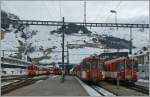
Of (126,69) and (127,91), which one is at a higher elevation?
(126,69)

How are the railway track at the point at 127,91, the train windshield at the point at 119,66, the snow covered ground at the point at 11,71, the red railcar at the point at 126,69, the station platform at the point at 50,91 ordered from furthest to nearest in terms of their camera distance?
1. the snow covered ground at the point at 11,71
2. the train windshield at the point at 119,66
3. the red railcar at the point at 126,69
4. the railway track at the point at 127,91
5. the station platform at the point at 50,91

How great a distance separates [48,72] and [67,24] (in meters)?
58.0

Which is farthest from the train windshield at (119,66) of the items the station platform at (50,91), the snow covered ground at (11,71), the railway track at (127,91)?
the snow covered ground at (11,71)

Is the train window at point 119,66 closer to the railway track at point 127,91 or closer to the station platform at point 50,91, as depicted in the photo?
the railway track at point 127,91

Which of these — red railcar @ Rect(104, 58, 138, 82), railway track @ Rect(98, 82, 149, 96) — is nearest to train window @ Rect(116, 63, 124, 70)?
red railcar @ Rect(104, 58, 138, 82)

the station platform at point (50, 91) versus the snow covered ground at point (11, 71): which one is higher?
the snow covered ground at point (11, 71)

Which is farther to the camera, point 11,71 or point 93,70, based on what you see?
point 11,71

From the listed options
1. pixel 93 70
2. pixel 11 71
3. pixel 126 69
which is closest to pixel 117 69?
pixel 126 69

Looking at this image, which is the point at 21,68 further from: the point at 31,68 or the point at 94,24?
the point at 94,24

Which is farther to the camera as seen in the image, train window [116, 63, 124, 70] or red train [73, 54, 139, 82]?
train window [116, 63, 124, 70]

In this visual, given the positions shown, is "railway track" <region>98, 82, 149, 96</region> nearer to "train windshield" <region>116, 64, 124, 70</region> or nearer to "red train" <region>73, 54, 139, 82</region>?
"red train" <region>73, 54, 139, 82</region>

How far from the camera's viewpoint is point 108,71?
4191cm

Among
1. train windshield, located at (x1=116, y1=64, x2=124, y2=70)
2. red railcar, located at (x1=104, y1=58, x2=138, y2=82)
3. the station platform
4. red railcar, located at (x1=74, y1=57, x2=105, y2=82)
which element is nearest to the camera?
the station platform

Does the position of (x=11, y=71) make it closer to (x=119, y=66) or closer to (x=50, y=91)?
(x=119, y=66)
